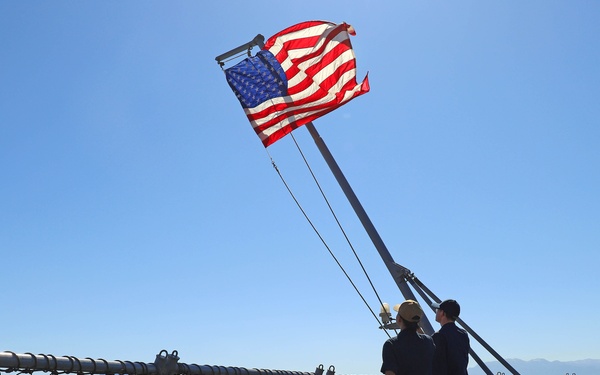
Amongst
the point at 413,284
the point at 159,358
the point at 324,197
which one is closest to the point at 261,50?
the point at 324,197

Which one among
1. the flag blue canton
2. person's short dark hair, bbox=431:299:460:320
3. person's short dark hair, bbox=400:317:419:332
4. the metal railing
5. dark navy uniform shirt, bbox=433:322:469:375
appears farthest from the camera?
the flag blue canton

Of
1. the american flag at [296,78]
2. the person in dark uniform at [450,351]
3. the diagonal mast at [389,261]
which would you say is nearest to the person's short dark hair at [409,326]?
the person in dark uniform at [450,351]

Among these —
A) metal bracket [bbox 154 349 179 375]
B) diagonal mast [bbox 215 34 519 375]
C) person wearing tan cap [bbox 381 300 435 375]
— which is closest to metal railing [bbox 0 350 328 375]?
metal bracket [bbox 154 349 179 375]

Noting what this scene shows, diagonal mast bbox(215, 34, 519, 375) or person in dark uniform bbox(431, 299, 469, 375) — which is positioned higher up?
diagonal mast bbox(215, 34, 519, 375)

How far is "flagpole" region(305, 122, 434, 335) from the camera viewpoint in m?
9.59

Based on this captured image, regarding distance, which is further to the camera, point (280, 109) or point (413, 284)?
point (280, 109)

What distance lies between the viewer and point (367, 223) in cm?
1002

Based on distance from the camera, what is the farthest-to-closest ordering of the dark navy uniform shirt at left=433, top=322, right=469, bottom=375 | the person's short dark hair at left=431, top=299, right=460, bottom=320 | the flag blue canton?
the flag blue canton < the person's short dark hair at left=431, top=299, right=460, bottom=320 < the dark navy uniform shirt at left=433, top=322, right=469, bottom=375

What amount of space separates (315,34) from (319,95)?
1.15 metres

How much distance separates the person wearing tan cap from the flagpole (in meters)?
3.85

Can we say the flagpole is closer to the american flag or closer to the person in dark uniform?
the american flag

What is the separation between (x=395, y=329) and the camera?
8.80m

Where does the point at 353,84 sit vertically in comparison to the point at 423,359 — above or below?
above

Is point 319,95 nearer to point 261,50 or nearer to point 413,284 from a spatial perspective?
point 261,50
